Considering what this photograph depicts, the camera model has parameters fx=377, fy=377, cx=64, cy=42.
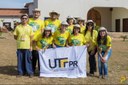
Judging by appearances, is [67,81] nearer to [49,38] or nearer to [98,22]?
[49,38]

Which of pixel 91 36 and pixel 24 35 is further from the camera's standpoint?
pixel 91 36

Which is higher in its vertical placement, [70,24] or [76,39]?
[70,24]

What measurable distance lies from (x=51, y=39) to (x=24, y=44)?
2.50 feet

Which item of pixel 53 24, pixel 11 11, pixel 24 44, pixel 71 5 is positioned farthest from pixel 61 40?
pixel 11 11

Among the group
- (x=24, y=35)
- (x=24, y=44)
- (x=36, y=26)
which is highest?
(x=36, y=26)

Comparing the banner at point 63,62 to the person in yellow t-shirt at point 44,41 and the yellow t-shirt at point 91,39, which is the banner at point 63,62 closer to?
the person in yellow t-shirt at point 44,41

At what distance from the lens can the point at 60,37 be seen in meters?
10.4

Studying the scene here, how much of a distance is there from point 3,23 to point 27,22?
34614mm

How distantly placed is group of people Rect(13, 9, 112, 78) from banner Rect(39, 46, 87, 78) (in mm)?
155

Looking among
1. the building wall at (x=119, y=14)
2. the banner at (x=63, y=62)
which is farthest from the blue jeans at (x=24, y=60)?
the building wall at (x=119, y=14)

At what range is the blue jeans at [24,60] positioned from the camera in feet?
34.3

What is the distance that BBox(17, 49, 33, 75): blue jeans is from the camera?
1045 cm

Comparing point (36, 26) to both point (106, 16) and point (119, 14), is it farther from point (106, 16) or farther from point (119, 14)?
point (106, 16)

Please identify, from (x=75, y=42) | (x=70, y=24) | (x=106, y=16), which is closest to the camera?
(x=75, y=42)
